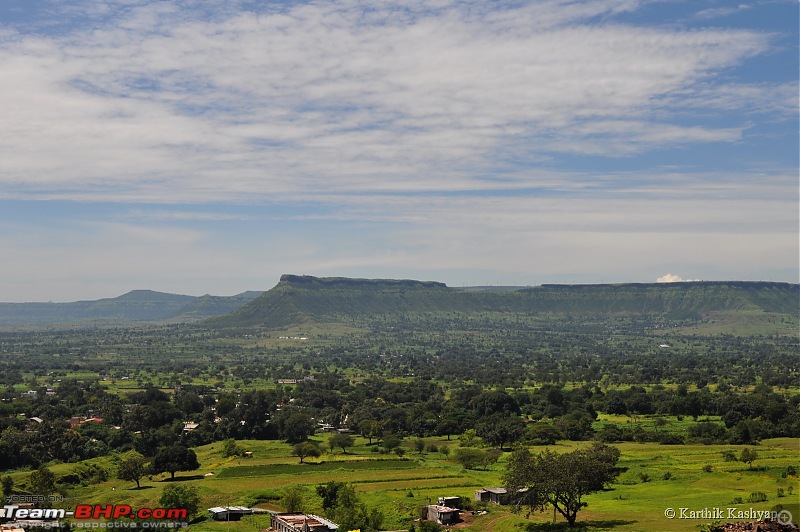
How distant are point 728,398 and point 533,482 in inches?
3192

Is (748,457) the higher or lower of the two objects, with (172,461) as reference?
higher

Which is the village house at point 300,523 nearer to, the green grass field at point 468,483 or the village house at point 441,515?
the green grass field at point 468,483

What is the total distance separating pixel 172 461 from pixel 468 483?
110 feet

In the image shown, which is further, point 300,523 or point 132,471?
point 132,471

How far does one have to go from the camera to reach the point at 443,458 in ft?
316

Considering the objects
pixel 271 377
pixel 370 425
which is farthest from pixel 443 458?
pixel 271 377

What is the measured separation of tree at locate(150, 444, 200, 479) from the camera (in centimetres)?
8569

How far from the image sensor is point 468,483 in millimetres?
76188

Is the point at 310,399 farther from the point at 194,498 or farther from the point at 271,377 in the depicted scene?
the point at 194,498

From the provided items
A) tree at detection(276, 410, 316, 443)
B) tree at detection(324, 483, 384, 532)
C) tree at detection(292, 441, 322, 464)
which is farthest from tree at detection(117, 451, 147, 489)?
tree at detection(276, 410, 316, 443)

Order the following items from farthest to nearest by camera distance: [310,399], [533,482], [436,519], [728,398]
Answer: [310,399] → [728,398] → [436,519] → [533,482]

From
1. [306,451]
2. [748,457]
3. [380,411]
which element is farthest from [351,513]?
[380,411]

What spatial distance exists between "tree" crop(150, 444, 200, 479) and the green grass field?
1.00 metres

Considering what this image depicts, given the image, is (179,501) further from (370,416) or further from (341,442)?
(370,416)
